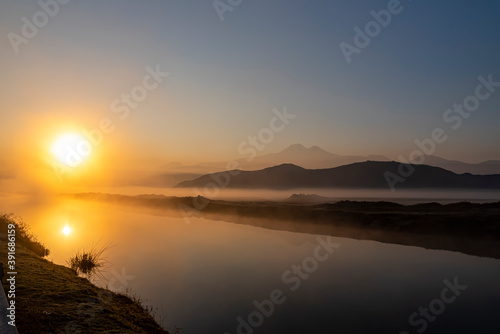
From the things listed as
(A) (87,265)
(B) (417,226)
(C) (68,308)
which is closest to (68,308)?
(C) (68,308)

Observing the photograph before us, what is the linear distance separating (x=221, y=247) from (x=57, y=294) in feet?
59.5

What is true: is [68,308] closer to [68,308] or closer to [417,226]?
[68,308]

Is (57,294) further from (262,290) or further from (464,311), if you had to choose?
(464,311)

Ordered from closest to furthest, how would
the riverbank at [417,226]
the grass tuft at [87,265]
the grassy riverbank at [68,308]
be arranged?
the grassy riverbank at [68,308], the grass tuft at [87,265], the riverbank at [417,226]

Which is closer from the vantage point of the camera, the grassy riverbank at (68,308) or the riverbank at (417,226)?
the grassy riverbank at (68,308)

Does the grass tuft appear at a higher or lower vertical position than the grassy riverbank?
higher

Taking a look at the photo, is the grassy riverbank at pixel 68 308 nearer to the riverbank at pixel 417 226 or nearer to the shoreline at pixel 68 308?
the shoreline at pixel 68 308

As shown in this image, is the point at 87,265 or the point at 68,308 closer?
the point at 68,308

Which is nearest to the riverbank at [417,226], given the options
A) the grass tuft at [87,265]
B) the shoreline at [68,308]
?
the grass tuft at [87,265]

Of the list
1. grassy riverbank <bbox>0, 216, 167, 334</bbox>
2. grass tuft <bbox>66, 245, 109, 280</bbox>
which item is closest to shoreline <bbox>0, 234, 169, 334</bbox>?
grassy riverbank <bbox>0, 216, 167, 334</bbox>

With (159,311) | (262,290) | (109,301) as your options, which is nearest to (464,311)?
(262,290)

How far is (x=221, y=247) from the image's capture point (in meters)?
29.0

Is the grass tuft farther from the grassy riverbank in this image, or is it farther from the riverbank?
the riverbank

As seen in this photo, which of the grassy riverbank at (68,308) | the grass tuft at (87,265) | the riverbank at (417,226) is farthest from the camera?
the riverbank at (417,226)
